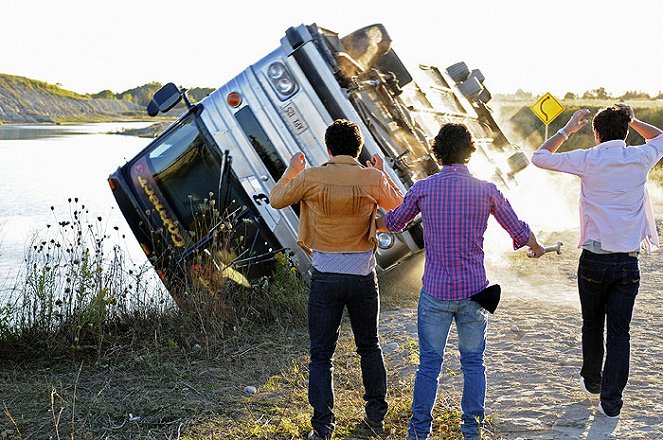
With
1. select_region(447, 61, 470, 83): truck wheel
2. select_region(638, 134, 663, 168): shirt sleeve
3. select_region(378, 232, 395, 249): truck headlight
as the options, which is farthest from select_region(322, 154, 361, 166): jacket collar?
select_region(447, 61, 470, 83): truck wheel

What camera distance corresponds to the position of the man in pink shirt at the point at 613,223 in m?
5.05

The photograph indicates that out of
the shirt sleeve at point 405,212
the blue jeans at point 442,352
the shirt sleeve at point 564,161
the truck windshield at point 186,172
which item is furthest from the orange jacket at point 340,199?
the truck windshield at point 186,172

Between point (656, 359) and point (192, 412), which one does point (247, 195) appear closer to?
point (192, 412)

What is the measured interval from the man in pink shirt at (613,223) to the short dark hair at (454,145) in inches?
33.4

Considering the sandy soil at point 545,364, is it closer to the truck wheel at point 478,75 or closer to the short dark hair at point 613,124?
the short dark hair at point 613,124

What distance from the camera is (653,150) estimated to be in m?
5.15

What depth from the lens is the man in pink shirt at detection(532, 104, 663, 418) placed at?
5.05 m

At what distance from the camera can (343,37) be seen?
8086mm

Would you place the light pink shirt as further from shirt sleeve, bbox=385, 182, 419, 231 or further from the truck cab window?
the truck cab window

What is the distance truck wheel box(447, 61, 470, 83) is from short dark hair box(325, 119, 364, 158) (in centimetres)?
650

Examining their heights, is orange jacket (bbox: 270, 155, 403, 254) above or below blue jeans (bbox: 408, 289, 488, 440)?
above

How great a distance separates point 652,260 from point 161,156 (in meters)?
6.61

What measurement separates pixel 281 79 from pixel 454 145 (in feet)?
10.5

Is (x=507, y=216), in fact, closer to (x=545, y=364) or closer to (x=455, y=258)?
(x=455, y=258)
